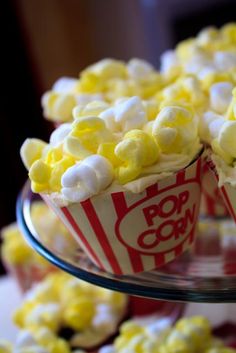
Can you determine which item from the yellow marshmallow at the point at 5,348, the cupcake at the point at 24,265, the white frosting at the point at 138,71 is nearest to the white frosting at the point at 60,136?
the white frosting at the point at 138,71

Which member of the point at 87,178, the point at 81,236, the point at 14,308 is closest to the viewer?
the point at 87,178

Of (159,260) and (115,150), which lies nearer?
(115,150)

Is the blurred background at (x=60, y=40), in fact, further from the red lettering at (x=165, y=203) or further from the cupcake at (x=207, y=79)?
the red lettering at (x=165, y=203)

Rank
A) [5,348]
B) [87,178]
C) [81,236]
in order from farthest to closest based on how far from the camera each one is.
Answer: [5,348]
[81,236]
[87,178]

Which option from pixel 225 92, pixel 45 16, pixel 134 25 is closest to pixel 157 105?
pixel 225 92

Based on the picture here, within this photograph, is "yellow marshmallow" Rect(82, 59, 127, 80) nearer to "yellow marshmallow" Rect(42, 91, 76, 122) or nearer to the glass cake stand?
"yellow marshmallow" Rect(42, 91, 76, 122)

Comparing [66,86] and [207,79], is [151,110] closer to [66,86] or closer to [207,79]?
[207,79]

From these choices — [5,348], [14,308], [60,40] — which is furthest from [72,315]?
[60,40]
